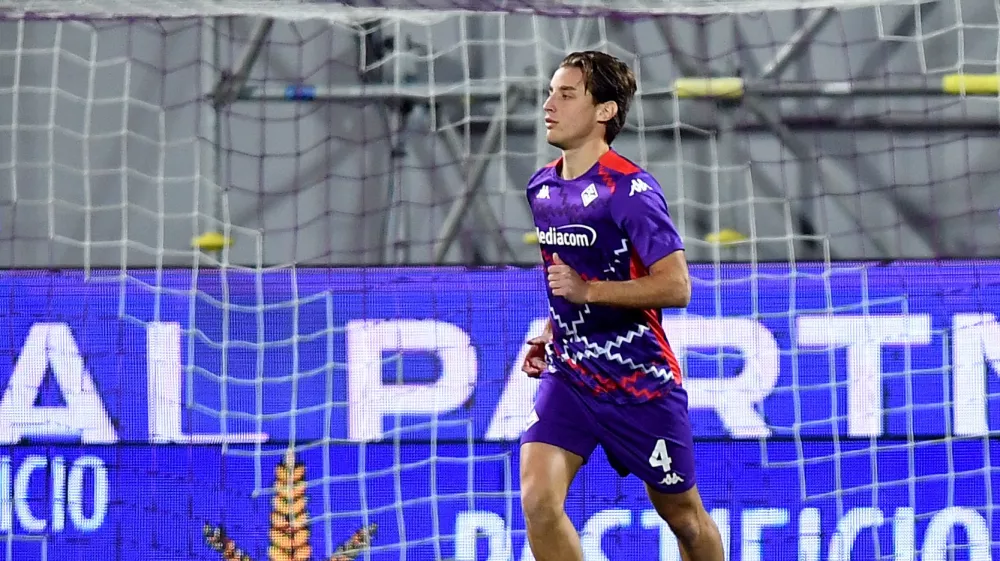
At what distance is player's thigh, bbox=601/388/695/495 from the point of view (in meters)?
4.00

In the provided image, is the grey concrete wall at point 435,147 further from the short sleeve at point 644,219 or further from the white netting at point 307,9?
the short sleeve at point 644,219

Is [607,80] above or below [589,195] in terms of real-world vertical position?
above

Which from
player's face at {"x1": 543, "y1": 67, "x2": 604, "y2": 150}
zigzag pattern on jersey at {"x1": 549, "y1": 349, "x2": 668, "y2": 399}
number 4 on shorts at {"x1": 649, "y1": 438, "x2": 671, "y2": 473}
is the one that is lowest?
number 4 on shorts at {"x1": 649, "y1": 438, "x2": 671, "y2": 473}

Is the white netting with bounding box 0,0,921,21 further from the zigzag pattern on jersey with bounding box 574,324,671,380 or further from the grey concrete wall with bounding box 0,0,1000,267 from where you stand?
the zigzag pattern on jersey with bounding box 574,324,671,380

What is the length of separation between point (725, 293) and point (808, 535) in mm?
957

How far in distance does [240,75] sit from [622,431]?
317cm

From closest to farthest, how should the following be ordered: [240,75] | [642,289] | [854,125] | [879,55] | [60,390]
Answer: [642,289] < [60,390] < [240,75] < [854,125] < [879,55]

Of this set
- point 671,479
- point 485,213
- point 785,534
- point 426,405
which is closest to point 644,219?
→ point 671,479

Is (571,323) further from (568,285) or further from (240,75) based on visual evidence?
(240,75)

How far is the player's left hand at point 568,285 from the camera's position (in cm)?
382

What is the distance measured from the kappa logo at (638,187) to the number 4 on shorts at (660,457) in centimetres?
70

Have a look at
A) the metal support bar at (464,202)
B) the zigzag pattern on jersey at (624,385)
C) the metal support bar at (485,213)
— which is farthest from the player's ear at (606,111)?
the metal support bar at (485,213)

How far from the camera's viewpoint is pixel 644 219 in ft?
12.5

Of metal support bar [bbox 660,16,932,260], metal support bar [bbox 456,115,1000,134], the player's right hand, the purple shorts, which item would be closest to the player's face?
the player's right hand
